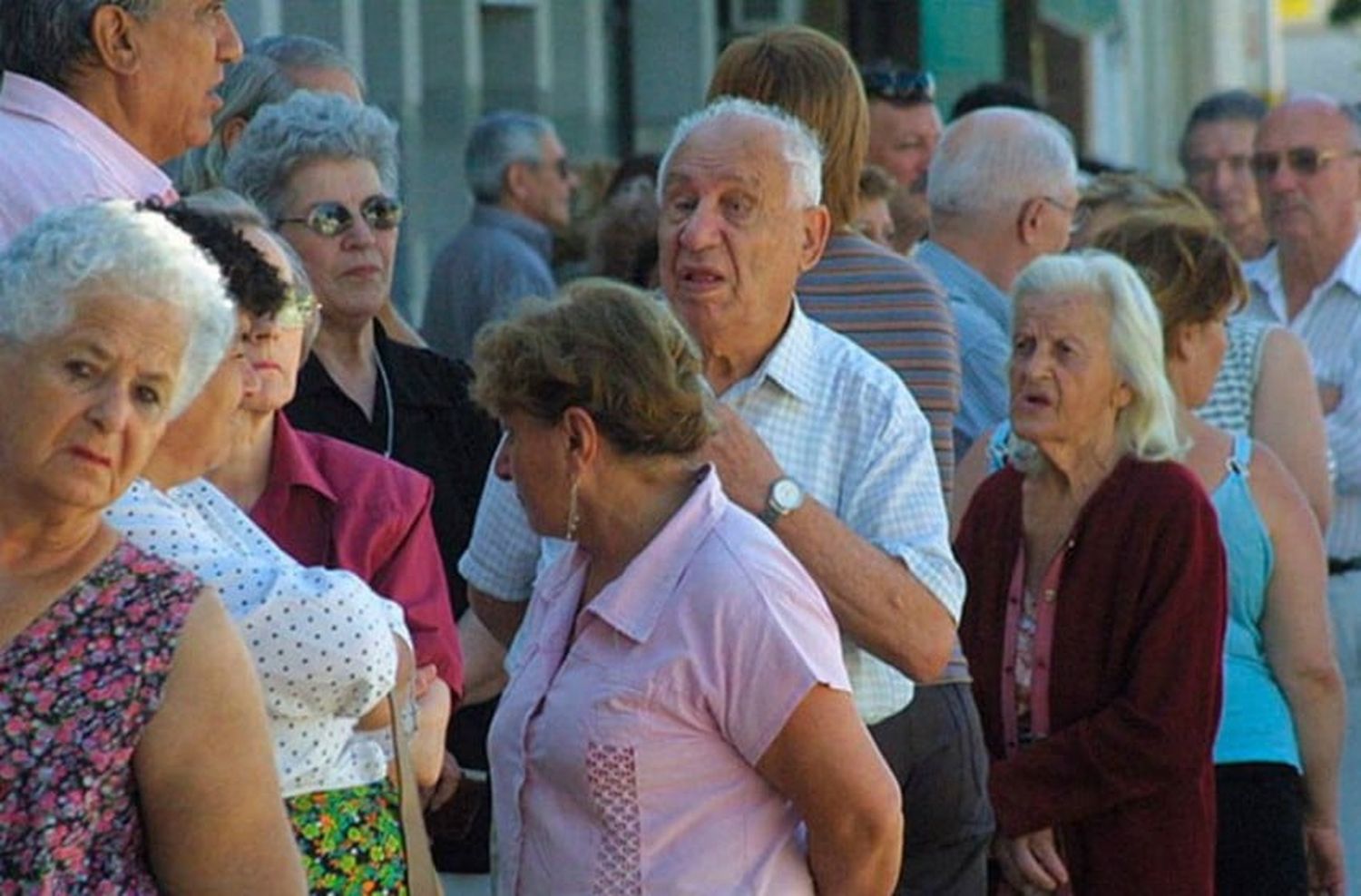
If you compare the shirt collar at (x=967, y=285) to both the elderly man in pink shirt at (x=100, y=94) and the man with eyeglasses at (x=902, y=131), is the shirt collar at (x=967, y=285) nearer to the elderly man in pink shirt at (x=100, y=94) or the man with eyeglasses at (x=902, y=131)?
the man with eyeglasses at (x=902, y=131)

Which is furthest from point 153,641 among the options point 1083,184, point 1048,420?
point 1083,184

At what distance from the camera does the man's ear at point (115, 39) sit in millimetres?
4617

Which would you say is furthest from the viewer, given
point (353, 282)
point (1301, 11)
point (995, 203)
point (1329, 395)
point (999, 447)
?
point (1301, 11)

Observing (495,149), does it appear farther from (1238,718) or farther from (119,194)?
(119,194)

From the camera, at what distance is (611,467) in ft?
14.0

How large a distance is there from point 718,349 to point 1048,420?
48.5 inches

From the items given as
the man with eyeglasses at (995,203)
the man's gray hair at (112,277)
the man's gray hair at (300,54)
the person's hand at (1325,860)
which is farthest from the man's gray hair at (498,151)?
the man's gray hair at (112,277)

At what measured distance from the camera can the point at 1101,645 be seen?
5.75 m

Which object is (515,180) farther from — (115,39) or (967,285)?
(115,39)

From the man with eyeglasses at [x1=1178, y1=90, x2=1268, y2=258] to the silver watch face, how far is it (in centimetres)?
672

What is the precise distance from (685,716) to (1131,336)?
7.03 ft

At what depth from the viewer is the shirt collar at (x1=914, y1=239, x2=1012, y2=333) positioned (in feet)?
22.6

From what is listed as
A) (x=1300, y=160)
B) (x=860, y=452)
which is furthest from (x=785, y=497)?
(x=1300, y=160)

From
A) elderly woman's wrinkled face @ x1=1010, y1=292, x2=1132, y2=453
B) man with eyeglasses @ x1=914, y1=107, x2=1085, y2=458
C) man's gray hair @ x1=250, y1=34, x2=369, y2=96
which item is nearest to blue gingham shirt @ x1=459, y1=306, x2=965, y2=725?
elderly woman's wrinkled face @ x1=1010, y1=292, x2=1132, y2=453
